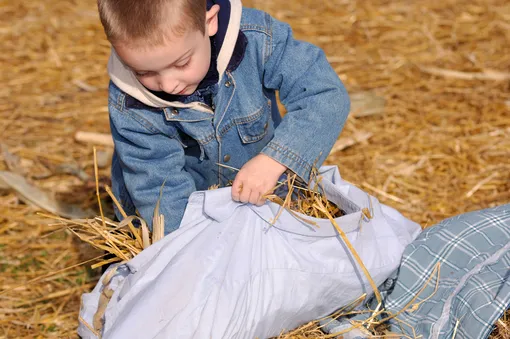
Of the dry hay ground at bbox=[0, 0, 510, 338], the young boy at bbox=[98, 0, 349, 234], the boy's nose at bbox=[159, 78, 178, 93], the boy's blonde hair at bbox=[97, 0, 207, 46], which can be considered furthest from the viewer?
→ the dry hay ground at bbox=[0, 0, 510, 338]

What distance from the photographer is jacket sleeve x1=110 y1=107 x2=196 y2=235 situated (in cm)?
237

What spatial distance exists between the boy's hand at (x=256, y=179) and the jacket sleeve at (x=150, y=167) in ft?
0.97

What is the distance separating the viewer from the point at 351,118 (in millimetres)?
4016

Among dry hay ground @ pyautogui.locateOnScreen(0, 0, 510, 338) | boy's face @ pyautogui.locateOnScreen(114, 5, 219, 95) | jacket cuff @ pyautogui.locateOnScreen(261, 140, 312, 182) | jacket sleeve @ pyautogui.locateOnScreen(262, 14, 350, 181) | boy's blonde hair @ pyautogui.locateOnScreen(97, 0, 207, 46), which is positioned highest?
boy's blonde hair @ pyautogui.locateOnScreen(97, 0, 207, 46)

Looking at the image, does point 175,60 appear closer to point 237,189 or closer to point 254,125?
point 237,189

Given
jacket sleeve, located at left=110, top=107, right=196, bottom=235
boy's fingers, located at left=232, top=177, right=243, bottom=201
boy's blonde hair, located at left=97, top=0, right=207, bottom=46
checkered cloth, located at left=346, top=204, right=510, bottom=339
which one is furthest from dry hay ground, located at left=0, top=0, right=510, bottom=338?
boy's blonde hair, located at left=97, top=0, right=207, bottom=46

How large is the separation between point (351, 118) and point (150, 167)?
1.89m

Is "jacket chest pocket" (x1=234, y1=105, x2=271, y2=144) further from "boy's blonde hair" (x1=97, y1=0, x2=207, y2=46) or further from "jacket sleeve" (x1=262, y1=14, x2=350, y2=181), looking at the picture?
"boy's blonde hair" (x1=97, y1=0, x2=207, y2=46)

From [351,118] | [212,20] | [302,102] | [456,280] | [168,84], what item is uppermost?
[212,20]

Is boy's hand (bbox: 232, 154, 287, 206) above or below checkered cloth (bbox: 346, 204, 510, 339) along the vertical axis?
above

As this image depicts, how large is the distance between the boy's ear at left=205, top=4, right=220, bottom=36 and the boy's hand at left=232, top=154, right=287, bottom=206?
0.43 metres

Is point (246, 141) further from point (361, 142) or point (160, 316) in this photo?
point (361, 142)

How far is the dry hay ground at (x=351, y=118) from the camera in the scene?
10.3 ft

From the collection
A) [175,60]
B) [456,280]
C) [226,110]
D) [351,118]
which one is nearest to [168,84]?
[175,60]
